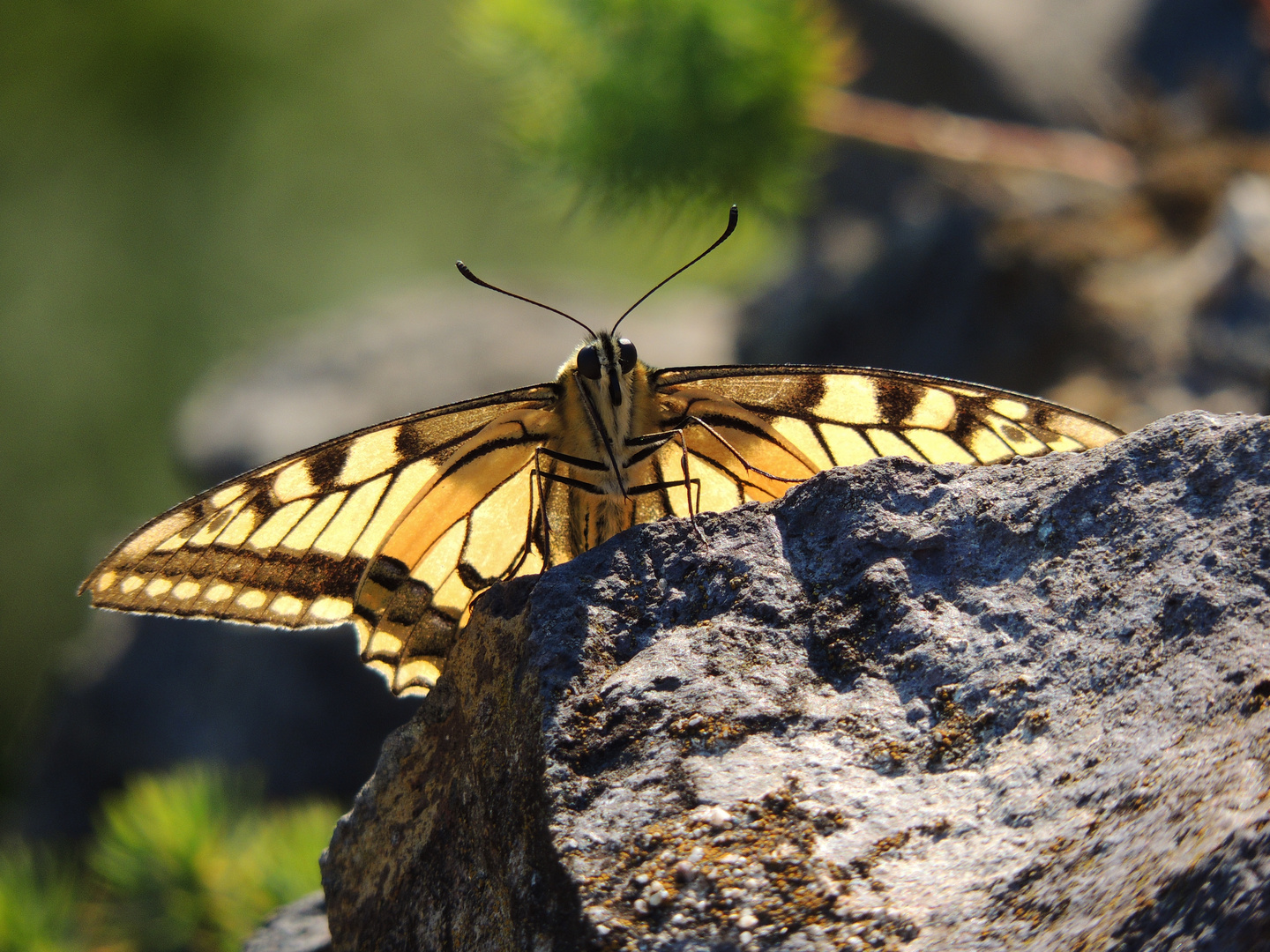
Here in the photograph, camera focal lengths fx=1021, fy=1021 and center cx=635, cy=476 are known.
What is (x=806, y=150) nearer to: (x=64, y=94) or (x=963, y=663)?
(x=963, y=663)

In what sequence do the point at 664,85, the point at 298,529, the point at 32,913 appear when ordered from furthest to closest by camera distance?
1. the point at 664,85
2. the point at 32,913
3. the point at 298,529

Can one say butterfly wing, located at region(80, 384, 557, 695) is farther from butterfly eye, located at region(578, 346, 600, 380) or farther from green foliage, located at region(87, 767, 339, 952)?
green foliage, located at region(87, 767, 339, 952)

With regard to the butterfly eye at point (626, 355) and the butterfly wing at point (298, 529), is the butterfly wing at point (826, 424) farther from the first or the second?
the butterfly wing at point (298, 529)

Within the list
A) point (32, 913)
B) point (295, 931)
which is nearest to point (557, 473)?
point (295, 931)

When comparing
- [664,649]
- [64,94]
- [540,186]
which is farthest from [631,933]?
[64,94]

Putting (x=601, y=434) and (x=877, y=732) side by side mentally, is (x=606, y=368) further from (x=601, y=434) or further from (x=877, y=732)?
(x=877, y=732)

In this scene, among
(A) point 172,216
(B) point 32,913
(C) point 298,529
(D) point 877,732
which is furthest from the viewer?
(A) point 172,216
